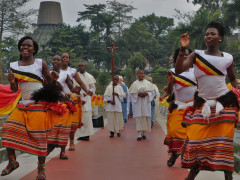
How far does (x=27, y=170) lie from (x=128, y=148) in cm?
324

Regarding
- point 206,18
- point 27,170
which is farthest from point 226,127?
point 206,18

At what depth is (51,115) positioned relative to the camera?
18.0 feet

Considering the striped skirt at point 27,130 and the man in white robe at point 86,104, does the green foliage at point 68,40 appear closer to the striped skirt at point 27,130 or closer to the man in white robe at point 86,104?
the man in white robe at point 86,104

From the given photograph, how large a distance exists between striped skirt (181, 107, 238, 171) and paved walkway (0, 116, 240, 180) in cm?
137

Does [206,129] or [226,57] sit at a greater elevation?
[226,57]

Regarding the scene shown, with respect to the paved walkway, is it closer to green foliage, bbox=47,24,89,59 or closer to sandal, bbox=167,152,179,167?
sandal, bbox=167,152,179,167

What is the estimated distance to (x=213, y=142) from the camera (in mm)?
4336

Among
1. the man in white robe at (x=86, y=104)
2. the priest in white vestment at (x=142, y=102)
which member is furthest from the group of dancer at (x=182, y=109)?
the priest in white vestment at (x=142, y=102)

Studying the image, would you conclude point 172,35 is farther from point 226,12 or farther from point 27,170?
point 27,170

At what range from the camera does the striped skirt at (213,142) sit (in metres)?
4.25

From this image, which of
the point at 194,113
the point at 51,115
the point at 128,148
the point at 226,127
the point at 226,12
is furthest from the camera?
the point at 226,12

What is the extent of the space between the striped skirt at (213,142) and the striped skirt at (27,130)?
1.98m

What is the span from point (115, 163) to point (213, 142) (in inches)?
115

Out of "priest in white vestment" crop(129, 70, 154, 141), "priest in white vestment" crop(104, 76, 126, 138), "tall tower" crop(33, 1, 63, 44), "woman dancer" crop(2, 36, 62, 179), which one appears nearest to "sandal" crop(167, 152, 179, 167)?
"woman dancer" crop(2, 36, 62, 179)
